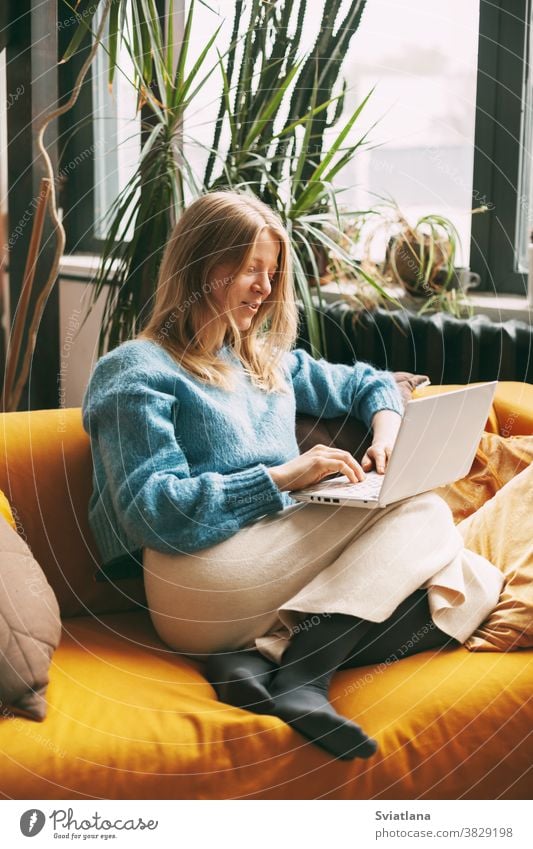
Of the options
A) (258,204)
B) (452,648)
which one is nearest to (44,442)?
(258,204)

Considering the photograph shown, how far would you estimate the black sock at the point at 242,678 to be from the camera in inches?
54.4

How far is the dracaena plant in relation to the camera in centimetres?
227

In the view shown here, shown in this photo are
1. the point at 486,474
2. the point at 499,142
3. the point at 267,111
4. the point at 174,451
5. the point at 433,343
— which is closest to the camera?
the point at 174,451

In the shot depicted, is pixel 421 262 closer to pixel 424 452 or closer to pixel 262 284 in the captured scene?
pixel 262 284

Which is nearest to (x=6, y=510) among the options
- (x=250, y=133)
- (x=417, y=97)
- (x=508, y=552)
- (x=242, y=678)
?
(x=242, y=678)

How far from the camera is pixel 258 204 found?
1.74 metres

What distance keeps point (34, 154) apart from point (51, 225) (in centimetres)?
26

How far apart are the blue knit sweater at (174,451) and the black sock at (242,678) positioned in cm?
18

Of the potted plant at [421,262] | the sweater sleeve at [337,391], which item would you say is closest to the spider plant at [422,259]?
the potted plant at [421,262]

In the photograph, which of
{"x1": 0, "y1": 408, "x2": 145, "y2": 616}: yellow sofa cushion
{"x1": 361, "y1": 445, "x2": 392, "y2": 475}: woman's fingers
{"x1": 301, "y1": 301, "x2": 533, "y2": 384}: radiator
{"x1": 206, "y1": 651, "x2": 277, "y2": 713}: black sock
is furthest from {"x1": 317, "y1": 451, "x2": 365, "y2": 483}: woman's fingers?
{"x1": 301, "y1": 301, "x2": 533, "y2": 384}: radiator

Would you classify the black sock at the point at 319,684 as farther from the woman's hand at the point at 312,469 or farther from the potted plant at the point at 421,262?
the potted plant at the point at 421,262

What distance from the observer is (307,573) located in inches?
60.1

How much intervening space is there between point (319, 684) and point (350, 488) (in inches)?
12.4
